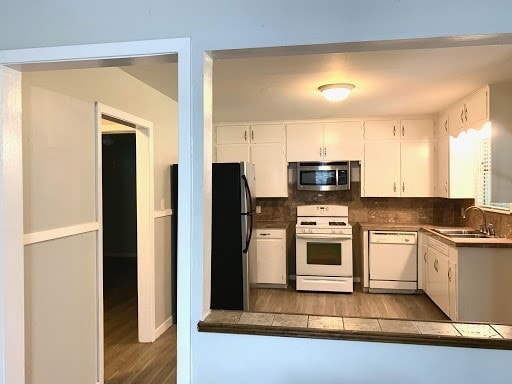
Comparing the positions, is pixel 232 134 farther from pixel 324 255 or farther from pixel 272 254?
pixel 324 255

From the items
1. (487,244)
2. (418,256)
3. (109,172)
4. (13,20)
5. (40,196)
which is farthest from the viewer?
(109,172)

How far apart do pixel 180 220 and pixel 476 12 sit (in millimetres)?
1330

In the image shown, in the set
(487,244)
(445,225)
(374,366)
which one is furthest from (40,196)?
(445,225)

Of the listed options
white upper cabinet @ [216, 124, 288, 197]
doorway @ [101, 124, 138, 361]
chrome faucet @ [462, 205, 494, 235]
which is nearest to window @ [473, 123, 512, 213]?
chrome faucet @ [462, 205, 494, 235]

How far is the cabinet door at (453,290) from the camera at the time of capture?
328 centimetres

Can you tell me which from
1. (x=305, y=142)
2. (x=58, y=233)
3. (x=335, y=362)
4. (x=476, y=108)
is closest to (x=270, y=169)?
(x=305, y=142)

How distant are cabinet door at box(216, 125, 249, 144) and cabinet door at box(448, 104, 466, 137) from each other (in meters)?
2.51

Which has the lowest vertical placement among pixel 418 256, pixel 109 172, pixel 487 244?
pixel 418 256

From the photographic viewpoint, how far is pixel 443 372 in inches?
49.9

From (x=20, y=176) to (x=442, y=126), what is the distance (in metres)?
4.37

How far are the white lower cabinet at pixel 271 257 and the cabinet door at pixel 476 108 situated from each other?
244 centimetres

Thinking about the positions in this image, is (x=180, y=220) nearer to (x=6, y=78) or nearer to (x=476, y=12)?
(x=6, y=78)

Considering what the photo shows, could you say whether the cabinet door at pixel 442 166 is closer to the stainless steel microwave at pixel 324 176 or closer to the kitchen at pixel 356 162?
the kitchen at pixel 356 162

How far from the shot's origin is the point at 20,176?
165 cm
